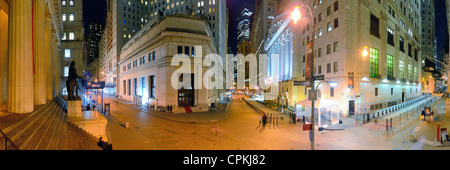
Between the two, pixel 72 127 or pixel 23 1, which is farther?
pixel 72 127

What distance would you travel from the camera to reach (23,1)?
10094 mm

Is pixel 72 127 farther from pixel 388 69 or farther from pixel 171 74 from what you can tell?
pixel 388 69

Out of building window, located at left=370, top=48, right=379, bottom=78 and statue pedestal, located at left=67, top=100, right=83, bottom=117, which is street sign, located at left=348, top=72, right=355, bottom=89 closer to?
building window, located at left=370, top=48, right=379, bottom=78

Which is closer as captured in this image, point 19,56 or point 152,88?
point 19,56

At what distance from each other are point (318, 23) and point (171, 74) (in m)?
28.3

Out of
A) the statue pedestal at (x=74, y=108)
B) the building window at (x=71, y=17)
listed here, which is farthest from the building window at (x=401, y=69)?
the building window at (x=71, y=17)

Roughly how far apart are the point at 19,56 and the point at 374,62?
44.3 m

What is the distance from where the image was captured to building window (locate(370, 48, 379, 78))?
109 ft

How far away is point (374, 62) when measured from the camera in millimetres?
33781

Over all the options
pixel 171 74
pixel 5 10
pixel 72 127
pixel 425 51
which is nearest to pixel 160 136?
pixel 72 127

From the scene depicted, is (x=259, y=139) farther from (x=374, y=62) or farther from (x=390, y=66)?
(x=390, y=66)

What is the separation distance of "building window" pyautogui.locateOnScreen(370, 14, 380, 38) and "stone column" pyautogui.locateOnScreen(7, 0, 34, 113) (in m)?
43.0

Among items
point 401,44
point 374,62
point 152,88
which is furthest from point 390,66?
point 152,88
